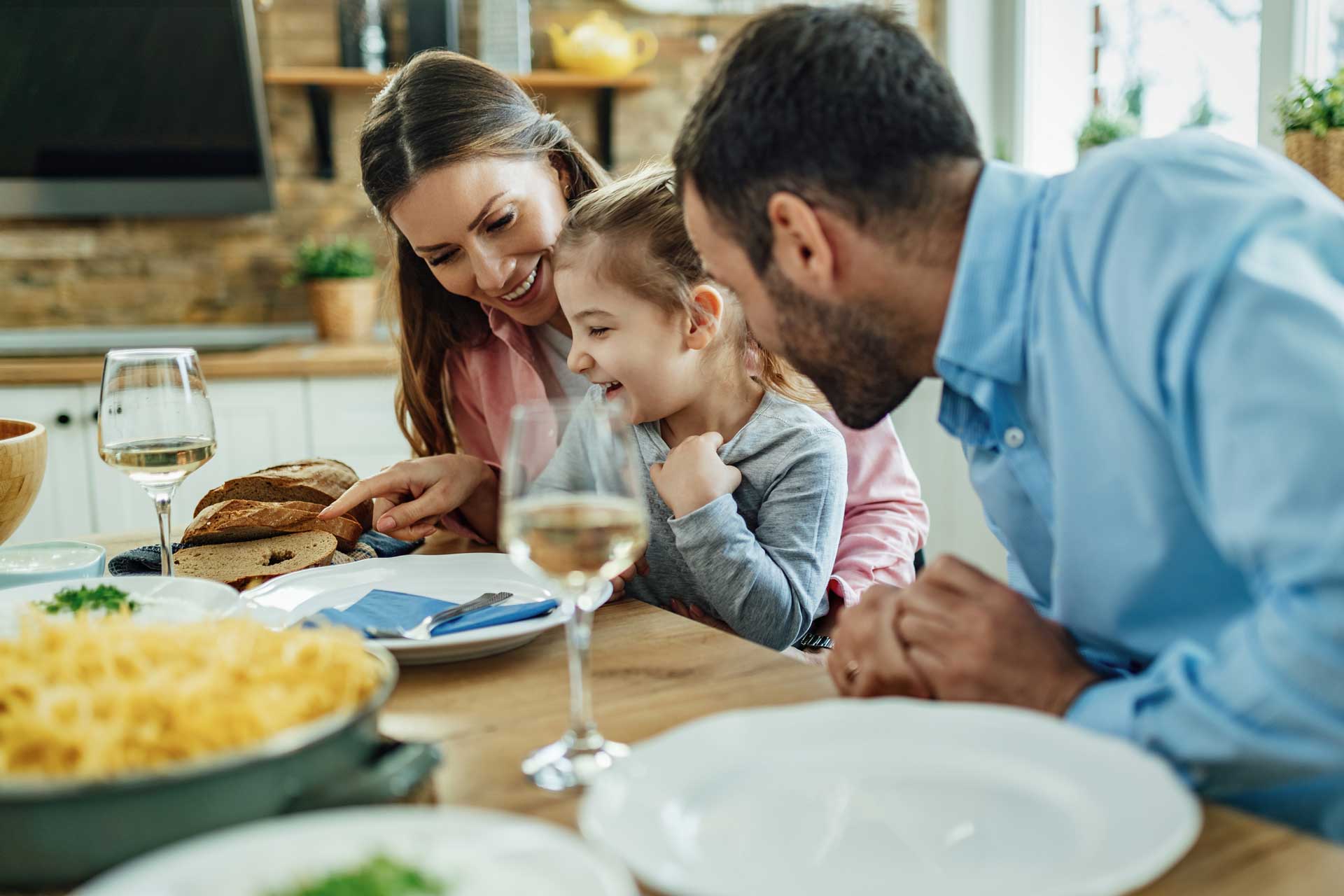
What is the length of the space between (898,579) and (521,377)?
2.62 ft

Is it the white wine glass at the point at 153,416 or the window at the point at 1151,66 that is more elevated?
the window at the point at 1151,66

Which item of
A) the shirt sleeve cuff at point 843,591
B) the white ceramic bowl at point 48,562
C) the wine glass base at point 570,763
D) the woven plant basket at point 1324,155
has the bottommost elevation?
the shirt sleeve cuff at point 843,591

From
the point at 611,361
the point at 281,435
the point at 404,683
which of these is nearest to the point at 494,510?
the point at 611,361

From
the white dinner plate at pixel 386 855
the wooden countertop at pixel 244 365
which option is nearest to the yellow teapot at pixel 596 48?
the wooden countertop at pixel 244 365

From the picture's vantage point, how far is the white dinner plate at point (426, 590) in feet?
3.46

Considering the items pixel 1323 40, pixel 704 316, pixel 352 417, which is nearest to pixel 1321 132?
pixel 1323 40

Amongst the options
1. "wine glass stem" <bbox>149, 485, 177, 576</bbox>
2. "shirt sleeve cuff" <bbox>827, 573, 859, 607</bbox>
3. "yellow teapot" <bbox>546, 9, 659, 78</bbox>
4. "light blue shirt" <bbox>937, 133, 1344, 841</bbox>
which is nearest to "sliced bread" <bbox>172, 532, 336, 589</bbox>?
"wine glass stem" <bbox>149, 485, 177, 576</bbox>

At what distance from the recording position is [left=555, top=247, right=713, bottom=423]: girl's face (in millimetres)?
1628

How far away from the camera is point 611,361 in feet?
5.37

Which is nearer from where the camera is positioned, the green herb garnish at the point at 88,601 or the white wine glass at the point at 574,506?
the white wine glass at the point at 574,506

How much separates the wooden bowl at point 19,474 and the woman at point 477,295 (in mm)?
335

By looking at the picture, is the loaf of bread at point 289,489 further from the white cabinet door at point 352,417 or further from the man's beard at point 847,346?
the white cabinet door at point 352,417

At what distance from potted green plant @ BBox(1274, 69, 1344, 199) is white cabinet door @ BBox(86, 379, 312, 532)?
256 centimetres

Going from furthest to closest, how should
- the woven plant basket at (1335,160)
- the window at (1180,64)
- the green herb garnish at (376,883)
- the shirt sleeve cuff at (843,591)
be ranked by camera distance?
the window at (1180,64), the woven plant basket at (1335,160), the shirt sleeve cuff at (843,591), the green herb garnish at (376,883)
